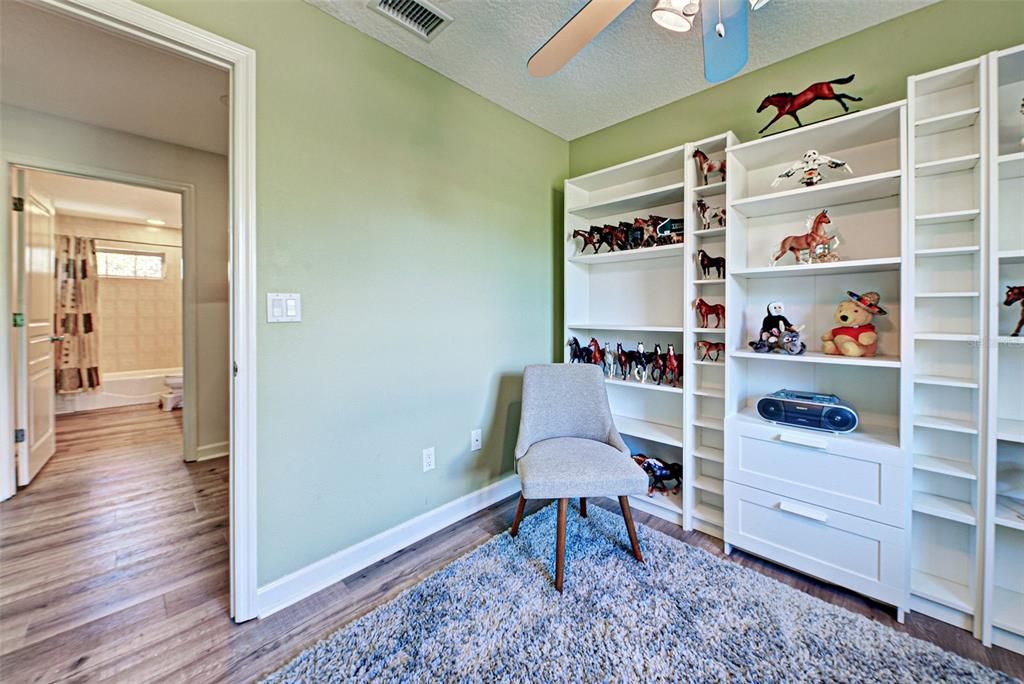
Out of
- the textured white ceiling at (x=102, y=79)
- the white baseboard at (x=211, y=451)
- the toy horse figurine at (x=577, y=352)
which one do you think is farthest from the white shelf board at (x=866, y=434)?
the white baseboard at (x=211, y=451)

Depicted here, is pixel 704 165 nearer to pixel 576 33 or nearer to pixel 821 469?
pixel 576 33

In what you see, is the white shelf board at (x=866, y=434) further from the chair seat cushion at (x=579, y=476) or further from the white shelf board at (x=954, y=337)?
the chair seat cushion at (x=579, y=476)

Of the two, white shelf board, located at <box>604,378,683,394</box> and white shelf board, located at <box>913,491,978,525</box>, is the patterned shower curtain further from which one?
white shelf board, located at <box>913,491,978,525</box>

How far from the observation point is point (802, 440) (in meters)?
1.56

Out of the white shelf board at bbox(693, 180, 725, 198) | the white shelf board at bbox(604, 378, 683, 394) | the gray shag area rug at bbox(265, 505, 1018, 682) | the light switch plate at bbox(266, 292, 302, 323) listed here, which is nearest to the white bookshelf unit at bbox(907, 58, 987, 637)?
the gray shag area rug at bbox(265, 505, 1018, 682)

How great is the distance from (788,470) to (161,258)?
7046mm

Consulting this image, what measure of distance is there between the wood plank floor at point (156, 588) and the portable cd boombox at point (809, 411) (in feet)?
2.23

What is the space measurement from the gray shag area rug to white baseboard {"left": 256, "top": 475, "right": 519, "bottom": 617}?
0.32 meters

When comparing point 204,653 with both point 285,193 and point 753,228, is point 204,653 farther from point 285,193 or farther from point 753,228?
point 753,228

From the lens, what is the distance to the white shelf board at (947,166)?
1.32m

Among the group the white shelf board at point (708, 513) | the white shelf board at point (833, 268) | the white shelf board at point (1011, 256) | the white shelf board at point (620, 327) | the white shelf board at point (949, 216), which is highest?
the white shelf board at point (949, 216)

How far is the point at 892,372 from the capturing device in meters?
1.63

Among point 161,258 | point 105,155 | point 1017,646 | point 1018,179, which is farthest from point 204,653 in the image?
point 161,258

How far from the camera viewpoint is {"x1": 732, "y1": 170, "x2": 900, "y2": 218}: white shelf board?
1.48m
